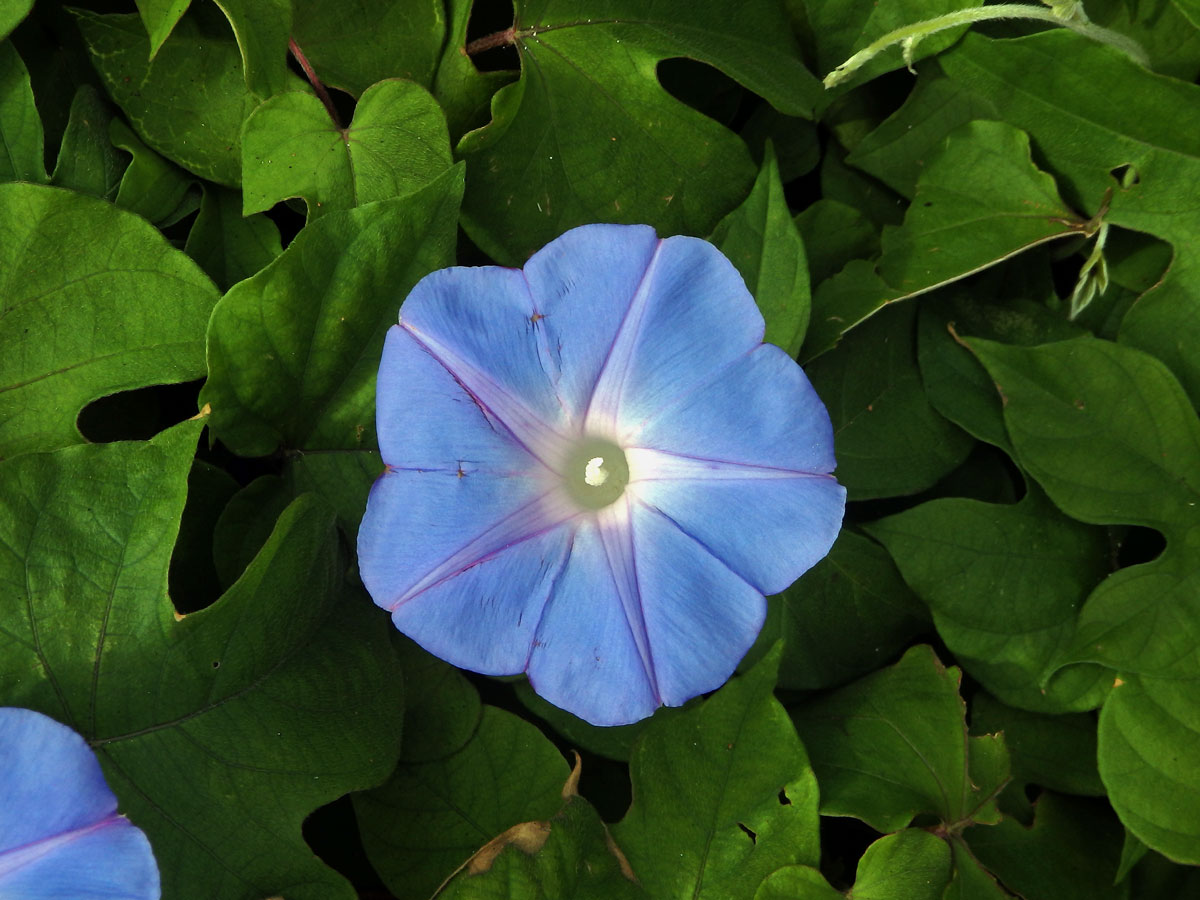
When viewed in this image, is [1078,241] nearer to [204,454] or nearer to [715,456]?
[715,456]

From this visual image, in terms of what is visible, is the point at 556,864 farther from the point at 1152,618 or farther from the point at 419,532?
the point at 1152,618

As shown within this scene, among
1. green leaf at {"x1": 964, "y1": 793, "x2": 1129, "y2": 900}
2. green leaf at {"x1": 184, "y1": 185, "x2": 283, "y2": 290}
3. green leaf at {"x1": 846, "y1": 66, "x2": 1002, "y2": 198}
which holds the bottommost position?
green leaf at {"x1": 964, "y1": 793, "x2": 1129, "y2": 900}

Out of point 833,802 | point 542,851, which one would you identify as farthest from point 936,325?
point 542,851

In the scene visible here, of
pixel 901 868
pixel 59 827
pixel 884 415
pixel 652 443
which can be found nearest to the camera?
pixel 59 827

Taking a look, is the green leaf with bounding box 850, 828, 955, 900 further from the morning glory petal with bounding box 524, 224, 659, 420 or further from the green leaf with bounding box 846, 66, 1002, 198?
the green leaf with bounding box 846, 66, 1002, 198

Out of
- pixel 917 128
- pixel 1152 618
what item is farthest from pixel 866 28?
pixel 1152 618

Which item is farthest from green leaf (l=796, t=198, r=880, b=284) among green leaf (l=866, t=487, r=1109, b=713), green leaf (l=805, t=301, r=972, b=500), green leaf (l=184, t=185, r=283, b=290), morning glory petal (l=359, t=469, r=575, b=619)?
green leaf (l=184, t=185, r=283, b=290)
